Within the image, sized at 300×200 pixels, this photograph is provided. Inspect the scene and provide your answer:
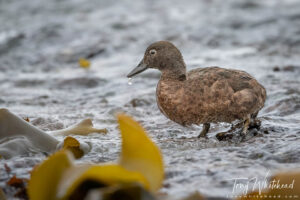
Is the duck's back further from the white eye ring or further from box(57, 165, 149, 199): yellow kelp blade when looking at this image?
box(57, 165, 149, 199): yellow kelp blade

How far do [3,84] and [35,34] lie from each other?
11.9 ft

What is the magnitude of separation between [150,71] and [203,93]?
366 cm

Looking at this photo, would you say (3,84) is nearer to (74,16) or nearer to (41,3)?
(74,16)

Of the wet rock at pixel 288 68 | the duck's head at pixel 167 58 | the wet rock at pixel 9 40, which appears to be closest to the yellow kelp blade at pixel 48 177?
the duck's head at pixel 167 58

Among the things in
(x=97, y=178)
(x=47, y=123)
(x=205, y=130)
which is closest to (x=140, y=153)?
(x=97, y=178)

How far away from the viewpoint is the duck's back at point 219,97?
15.7 ft

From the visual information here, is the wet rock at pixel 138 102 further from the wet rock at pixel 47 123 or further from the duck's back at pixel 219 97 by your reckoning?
the duck's back at pixel 219 97

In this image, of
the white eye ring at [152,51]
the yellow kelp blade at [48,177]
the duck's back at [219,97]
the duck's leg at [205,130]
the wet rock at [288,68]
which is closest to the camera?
the yellow kelp blade at [48,177]

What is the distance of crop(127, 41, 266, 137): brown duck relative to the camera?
189 inches

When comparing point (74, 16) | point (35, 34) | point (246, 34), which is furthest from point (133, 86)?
point (74, 16)

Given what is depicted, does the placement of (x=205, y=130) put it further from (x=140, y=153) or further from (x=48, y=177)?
(x=48, y=177)

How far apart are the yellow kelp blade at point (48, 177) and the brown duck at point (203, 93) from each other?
1.99 metres

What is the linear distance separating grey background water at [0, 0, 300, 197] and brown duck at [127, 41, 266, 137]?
0.23 m

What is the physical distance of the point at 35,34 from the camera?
450 inches
